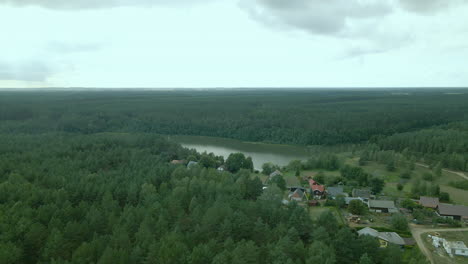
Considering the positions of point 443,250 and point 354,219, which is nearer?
point 443,250

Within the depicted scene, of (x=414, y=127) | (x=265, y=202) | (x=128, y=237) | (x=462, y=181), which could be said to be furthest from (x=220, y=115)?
(x=128, y=237)

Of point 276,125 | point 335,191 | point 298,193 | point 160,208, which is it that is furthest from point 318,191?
point 276,125

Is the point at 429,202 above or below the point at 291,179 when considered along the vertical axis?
above

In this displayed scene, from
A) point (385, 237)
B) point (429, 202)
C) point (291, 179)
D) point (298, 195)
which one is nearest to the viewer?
point (385, 237)

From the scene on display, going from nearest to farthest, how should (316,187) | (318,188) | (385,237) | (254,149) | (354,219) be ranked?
(385,237), (354,219), (318,188), (316,187), (254,149)

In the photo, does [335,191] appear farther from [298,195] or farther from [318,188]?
[298,195]

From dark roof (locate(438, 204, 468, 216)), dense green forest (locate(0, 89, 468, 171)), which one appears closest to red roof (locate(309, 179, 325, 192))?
dark roof (locate(438, 204, 468, 216))

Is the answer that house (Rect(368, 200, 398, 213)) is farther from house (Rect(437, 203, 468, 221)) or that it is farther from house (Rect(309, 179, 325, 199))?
house (Rect(309, 179, 325, 199))

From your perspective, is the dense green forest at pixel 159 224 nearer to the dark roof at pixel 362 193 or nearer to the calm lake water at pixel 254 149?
the dark roof at pixel 362 193
